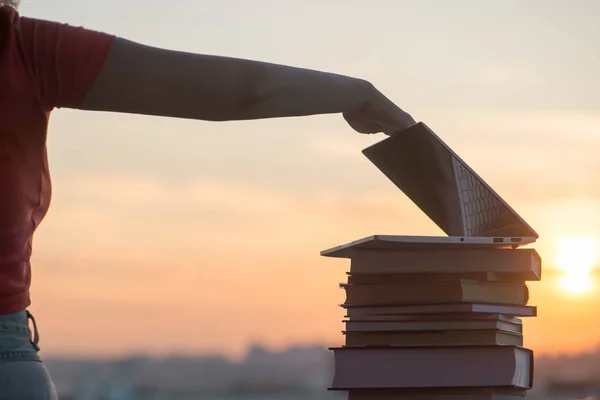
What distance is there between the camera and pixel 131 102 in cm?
110

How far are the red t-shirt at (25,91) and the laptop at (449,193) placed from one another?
0.79m

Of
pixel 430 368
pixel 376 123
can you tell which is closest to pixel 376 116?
pixel 376 123

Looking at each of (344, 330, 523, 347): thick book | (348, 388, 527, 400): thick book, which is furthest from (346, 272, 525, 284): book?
(348, 388, 527, 400): thick book

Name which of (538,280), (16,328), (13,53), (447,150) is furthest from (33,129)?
(538,280)

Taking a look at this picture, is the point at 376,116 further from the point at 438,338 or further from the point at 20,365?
the point at 438,338

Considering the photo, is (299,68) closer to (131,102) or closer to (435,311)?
(131,102)

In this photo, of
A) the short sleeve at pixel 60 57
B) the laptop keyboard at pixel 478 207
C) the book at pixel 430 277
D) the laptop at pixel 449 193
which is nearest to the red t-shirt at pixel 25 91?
the short sleeve at pixel 60 57

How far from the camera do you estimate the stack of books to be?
2021 millimetres

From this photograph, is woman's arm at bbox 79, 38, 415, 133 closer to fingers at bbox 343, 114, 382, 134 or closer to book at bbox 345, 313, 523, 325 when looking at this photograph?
fingers at bbox 343, 114, 382, 134

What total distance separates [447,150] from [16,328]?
3.12ft

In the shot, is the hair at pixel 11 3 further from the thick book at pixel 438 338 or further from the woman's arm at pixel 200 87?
the thick book at pixel 438 338

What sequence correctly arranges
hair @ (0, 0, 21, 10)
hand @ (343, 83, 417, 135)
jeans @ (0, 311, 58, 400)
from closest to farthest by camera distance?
jeans @ (0, 311, 58, 400)
hair @ (0, 0, 21, 10)
hand @ (343, 83, 417, 135)

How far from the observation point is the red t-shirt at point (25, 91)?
1.08 meters

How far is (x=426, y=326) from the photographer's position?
6.81ft
